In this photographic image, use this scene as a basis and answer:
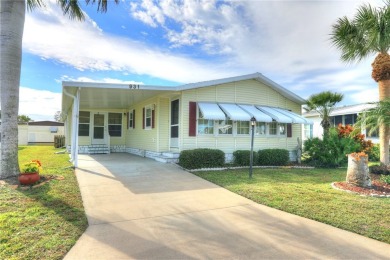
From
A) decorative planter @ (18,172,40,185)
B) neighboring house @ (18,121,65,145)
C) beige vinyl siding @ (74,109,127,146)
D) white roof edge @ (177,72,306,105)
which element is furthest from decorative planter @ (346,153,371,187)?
neighboring house @ (18,121,65,145)

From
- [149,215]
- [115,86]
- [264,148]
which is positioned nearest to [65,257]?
[149,215]

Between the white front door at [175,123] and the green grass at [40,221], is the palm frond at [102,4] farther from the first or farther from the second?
the green grass at [40,221]

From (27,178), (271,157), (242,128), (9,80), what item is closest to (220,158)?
(242,128)

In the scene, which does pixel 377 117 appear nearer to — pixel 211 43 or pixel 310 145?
pixel 310 145

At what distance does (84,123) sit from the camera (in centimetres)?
1734

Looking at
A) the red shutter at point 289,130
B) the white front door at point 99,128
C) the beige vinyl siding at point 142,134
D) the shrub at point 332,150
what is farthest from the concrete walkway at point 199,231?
the white front door at point 99,128

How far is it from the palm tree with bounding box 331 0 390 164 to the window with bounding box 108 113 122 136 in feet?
47.1

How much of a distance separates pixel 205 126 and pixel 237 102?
90.2 inches

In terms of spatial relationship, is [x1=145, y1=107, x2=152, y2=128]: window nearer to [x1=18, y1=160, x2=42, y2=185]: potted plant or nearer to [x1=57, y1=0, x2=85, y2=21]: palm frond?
[x1=57, y1=0, x2=85, y2=21]: palm frond

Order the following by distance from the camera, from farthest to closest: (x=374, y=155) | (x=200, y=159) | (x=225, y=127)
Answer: (x=374, y=155) < (x=225, y=127) < (x=200, y=159)

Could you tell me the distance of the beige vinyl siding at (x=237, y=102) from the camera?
11344mm

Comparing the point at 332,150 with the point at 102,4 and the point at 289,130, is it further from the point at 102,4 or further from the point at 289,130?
the point at 102,4

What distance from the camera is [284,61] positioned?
585 inches

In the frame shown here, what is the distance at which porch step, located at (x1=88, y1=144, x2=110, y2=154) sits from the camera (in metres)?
16.1
